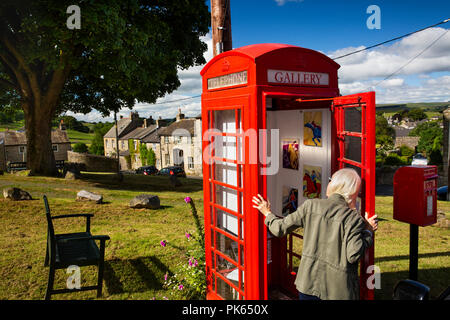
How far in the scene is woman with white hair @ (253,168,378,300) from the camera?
285cm

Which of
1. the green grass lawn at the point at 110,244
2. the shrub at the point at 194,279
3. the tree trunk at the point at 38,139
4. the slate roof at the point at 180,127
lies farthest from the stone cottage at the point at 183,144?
the shrub at the point at 194,279

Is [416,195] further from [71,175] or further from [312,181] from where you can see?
[71,175]

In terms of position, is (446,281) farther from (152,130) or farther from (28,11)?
(152,130)

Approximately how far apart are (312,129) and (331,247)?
1979 mm

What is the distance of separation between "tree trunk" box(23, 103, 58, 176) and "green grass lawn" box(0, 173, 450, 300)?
512 centimetres

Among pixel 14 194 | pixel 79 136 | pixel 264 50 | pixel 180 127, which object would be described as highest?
pixel 79 136

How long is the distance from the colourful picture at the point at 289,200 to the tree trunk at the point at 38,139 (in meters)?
14.7

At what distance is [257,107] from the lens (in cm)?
361

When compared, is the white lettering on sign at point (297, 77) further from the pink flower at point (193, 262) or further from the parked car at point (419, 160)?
the pink flower at point (193, 262)

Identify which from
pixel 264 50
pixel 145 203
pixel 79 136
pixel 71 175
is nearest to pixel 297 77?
pixel 264 50

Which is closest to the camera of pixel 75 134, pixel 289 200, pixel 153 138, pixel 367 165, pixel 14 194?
pixel 367 165

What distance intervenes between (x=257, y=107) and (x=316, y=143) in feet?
4.16

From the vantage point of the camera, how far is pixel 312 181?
466 cm
